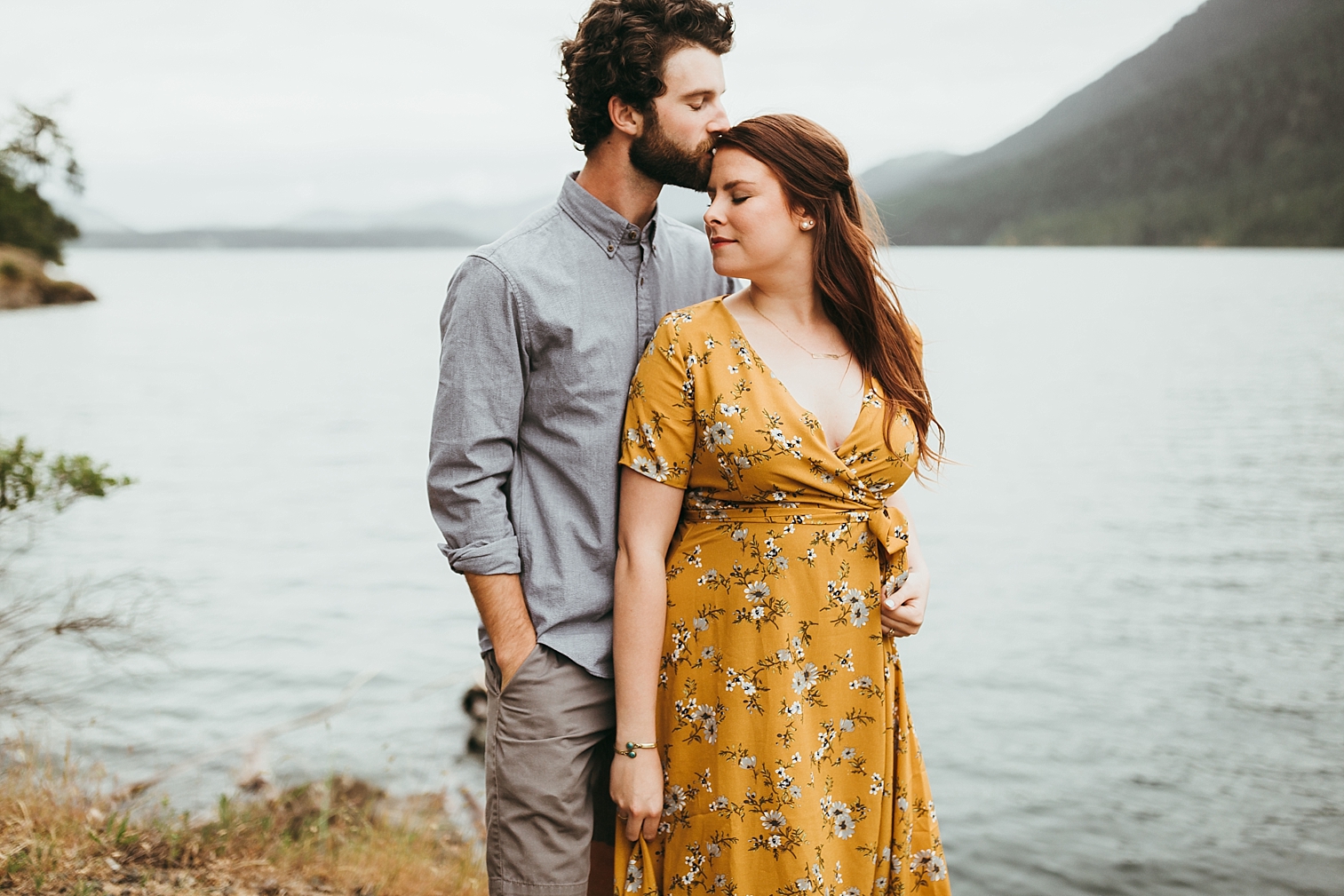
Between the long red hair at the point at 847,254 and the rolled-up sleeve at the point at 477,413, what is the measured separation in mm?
618

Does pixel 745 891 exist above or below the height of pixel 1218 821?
above

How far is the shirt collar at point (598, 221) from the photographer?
2385 mm

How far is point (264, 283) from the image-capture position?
118375mm

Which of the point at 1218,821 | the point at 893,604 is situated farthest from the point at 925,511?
the point at 893,604

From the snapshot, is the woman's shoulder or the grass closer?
the woman's shoulder

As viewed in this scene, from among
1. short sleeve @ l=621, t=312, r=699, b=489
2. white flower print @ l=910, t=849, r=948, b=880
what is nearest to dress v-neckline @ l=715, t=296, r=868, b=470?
short sleeve @ l=621, t=312, r=699, b=489

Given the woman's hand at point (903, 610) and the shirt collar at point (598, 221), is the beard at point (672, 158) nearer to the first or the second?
the shirt collar at point (598, 221)

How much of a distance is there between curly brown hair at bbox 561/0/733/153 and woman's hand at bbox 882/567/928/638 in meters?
1.21

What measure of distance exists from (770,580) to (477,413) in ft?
2.32

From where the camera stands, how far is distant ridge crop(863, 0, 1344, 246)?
102 m

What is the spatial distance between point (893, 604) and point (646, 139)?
116 cm

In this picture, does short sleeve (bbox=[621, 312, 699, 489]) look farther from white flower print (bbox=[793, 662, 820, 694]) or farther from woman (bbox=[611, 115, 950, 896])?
white flower print (bbox=[793, 662, 820, 694])

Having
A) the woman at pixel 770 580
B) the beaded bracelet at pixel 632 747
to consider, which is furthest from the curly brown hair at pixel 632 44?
the beaded bracelet at pixel 632 747

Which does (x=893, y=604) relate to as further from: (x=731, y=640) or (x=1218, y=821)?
(x=1218, y=821)
